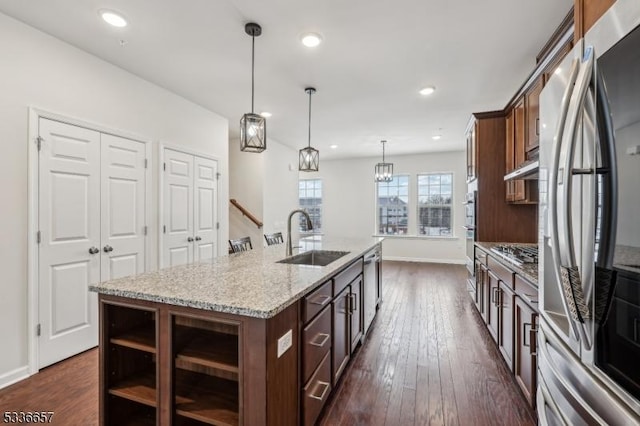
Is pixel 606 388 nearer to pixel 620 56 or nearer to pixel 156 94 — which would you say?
pixel 620 56

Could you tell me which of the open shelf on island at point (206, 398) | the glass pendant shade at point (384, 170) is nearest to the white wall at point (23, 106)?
the open shelf on island at point (206, 398)

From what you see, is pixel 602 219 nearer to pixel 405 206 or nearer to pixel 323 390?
pixel 323 390

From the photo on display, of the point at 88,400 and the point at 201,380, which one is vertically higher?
the point at 201,380

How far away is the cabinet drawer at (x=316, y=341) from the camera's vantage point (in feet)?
4.99

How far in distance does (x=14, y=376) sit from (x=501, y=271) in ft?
12.8

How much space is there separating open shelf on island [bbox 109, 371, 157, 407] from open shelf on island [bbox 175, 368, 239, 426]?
125mm

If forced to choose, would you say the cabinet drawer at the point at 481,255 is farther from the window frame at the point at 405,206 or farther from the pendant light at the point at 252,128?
the window frame at the point at 405,206

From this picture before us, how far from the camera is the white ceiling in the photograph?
2.14 m

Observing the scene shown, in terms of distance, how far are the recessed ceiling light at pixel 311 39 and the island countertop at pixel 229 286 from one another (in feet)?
6.07

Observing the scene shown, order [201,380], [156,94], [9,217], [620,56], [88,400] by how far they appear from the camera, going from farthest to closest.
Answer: [156,94] < [9,217] < [88,400] < [201,380] < [620,56]

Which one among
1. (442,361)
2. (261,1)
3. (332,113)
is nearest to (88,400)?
(442,361)

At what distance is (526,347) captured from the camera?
6.04 ft

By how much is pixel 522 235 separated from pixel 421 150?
3.96 meters

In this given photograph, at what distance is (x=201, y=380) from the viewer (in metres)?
1.53
